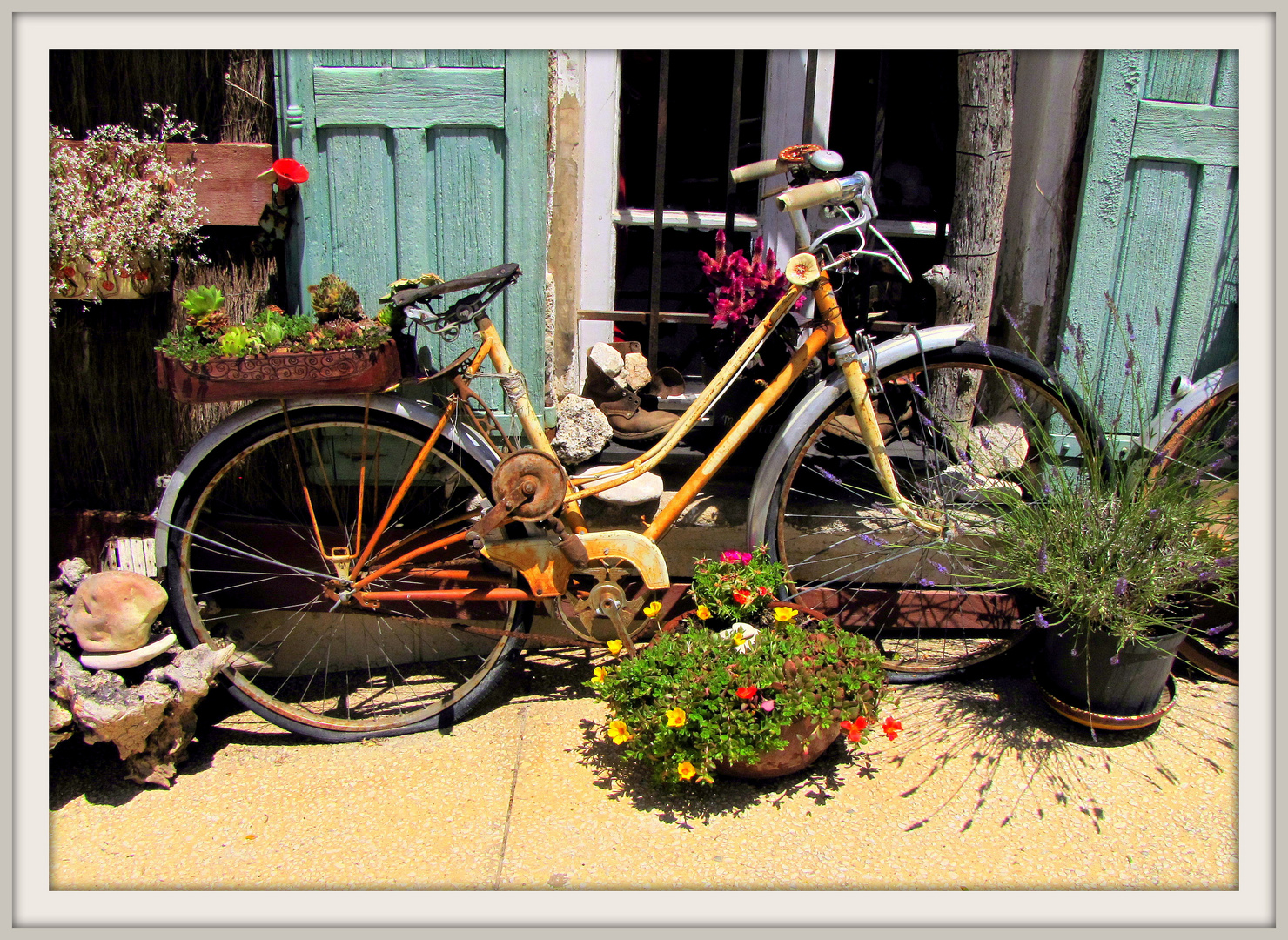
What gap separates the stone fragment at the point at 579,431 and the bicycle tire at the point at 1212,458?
1.78 m

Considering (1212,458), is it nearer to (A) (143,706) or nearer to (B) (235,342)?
(B) (235,342)

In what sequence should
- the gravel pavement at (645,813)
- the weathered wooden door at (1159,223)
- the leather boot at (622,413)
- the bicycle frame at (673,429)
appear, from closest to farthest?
1. the gravel pavement at (645,813)
2. the bicycle frame at (673,429)
3. the weathered wooden door at (1159,223)
4. the leather boot at (622,413)

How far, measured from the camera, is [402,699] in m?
3.20

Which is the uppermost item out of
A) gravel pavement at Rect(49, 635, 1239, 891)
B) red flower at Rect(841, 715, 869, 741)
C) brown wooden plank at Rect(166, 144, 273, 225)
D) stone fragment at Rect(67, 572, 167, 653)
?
brown wooden plank at Rect(166, 144, 273, 225)

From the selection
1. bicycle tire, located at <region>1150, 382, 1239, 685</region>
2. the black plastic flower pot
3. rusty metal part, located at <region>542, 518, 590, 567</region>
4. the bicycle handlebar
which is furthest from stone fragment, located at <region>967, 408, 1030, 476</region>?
rusty metal part, located at <region>542, 518, 590, 567</region>

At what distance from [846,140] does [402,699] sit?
2806 mm

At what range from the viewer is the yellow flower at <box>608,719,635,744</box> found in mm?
2520

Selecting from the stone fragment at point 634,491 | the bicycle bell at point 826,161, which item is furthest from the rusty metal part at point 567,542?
the bicycle bell at point 826,161

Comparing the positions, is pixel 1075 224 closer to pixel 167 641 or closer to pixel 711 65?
pixel 711 65

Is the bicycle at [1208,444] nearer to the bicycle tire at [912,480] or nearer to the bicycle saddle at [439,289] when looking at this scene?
the bicycle tire at [912,480]

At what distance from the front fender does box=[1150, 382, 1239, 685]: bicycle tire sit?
0.78 metres

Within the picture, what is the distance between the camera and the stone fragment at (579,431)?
9.84 feet

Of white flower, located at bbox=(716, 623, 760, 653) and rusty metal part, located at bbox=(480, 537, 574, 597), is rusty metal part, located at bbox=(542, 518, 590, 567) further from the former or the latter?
white flower, located at bbox=(716, 623, 760, 653)
